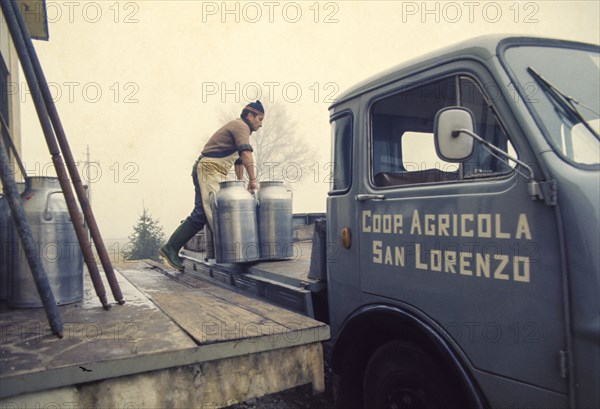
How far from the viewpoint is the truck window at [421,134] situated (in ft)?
6.59

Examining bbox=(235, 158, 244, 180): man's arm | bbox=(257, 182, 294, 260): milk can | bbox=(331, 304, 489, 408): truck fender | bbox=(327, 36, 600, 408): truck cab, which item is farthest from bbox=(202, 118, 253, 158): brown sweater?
bbox=(331, 304, 489, 408): truck fender

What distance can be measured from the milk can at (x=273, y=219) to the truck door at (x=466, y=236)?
1383 mm

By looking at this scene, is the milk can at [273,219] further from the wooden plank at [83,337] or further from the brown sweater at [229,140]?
the wooden plank at [83,337]

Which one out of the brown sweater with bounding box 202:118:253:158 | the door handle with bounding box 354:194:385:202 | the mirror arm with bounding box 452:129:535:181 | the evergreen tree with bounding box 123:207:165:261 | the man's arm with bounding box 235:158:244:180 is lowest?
the evergreen tree with bounding box 123:207:165:261

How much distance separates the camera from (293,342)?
1.87 meters

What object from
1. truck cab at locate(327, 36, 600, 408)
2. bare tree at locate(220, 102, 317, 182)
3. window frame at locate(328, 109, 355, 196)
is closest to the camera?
truck cab at locate(327, 36, 600, 408)

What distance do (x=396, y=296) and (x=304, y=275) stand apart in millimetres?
978

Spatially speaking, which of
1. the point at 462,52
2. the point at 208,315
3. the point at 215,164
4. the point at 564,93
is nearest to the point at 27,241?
the point at 208,315

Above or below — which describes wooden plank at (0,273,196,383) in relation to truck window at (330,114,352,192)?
below

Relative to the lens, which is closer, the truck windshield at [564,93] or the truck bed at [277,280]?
the truck windshield at [564,93]

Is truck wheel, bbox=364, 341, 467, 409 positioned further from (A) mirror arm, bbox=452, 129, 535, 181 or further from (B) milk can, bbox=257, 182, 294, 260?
(B) milk can, bbox=257, 182, 294, 260

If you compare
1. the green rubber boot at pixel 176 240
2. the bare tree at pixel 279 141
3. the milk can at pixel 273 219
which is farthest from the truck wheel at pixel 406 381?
the bare tree at pixel 279 141

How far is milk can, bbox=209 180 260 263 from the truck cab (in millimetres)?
1178

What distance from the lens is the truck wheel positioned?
1.97m
